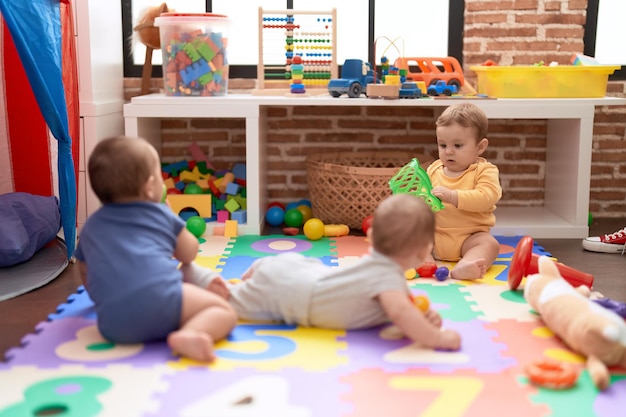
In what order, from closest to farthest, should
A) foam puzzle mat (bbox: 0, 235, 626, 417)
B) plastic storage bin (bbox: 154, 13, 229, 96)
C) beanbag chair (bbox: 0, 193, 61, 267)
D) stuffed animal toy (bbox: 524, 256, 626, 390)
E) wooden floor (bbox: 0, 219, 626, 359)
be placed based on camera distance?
foam puzzle mat (bbox: 0, 235, 626, 417)
stuffed animal toy (bbox: 524, 256, 626, 390)
wooden floor (bbox: 0, 219, 626, 359)
beanbag chair (bbox: 0, 193, 61, 267)
plastic storage bin (bbox: 154, 13, 229, 96)

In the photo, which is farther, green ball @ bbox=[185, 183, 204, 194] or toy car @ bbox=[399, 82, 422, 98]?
green ball @ bbox=[185, 183, 204, 194]

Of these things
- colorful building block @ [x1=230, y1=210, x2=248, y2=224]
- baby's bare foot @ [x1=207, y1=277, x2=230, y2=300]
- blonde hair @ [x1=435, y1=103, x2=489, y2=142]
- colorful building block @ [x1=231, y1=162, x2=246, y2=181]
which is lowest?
colorful building block @ [x1=230, y1=210, x2=248, y2=224]

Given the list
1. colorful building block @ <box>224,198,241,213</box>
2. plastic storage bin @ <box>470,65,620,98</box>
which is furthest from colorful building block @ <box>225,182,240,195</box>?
plastic storage bin @ <box>470,65,620,98</box>

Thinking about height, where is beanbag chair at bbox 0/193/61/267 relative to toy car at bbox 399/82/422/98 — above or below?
below

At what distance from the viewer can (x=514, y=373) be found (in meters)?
1.63

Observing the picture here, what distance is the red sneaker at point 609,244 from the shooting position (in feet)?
9.21

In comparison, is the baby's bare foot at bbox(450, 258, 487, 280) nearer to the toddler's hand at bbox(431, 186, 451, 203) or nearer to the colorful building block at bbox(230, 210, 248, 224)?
the toddler's hand at bbox(431, 186, 451, 203)

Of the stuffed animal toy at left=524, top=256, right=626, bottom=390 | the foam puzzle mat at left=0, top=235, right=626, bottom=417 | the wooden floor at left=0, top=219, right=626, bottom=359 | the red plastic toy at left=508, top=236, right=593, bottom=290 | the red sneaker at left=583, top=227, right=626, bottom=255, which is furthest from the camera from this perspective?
the red sneaker at left=583, top=227, right=626, bottom=255

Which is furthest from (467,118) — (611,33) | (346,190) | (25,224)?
(611,33)

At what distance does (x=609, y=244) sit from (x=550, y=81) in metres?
0.74

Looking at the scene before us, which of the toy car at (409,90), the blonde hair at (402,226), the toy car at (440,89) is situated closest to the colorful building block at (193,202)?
the toy car at (409,90)

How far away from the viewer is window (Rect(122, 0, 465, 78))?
142 inches

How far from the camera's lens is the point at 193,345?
5.39ft

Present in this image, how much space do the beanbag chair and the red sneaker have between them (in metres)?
2.07
